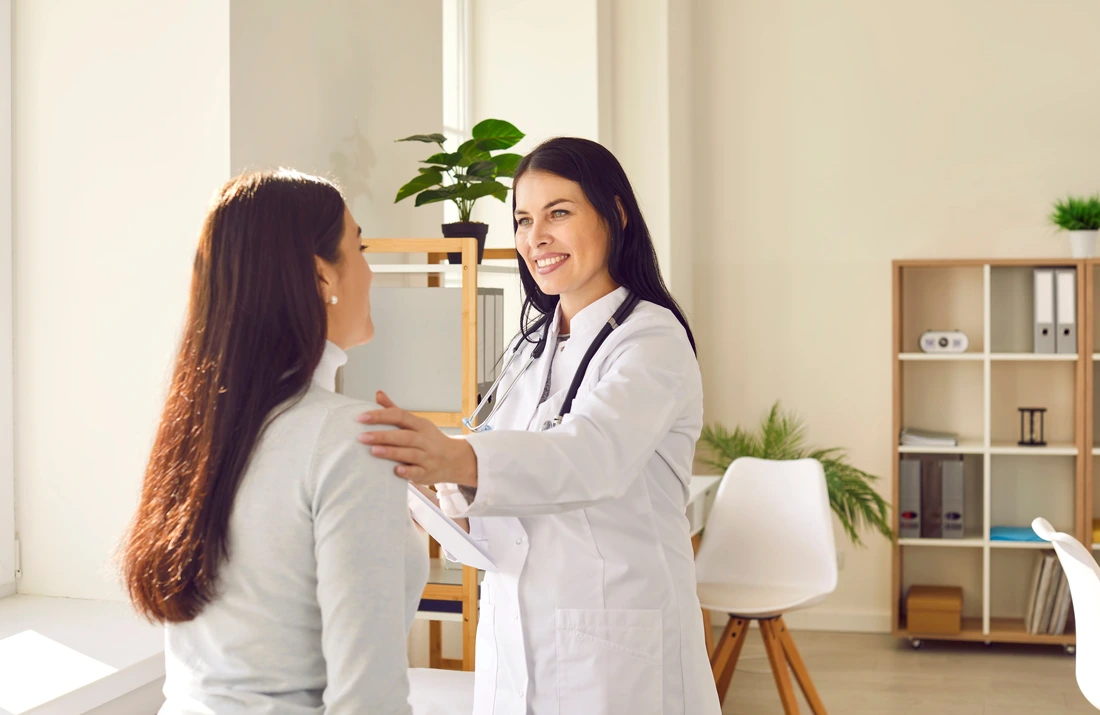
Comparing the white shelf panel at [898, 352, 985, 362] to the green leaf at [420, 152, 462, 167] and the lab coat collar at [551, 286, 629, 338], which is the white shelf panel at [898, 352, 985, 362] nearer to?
the green leaf at [420, 152, 462, 167]

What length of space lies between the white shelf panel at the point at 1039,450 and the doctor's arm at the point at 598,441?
3.58m

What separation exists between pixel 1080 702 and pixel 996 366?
1.60 meters

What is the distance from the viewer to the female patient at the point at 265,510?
3.17 feet

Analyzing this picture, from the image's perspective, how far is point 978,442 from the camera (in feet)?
15.6

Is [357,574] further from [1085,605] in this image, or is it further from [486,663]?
[1085,605]

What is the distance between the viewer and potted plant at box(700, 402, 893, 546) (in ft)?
14.6

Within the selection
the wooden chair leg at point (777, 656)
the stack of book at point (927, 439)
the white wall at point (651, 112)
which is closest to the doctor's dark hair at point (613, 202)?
the wooden chair leg at point (777, 656)

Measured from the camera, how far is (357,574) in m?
0.96

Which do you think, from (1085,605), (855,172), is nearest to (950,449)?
(855,172)

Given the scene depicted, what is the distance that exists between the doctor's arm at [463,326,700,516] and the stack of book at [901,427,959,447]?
3.47 metres

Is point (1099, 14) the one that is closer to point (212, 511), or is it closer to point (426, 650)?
point (426, 650)

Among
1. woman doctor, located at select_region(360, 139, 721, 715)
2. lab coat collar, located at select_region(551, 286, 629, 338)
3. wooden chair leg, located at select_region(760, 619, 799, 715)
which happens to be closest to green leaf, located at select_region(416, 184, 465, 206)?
woman doctor, located at select_region(360, 139, 721, 715)

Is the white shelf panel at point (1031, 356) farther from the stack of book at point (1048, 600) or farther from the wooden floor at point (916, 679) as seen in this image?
the wooden floor at point (916, 679)

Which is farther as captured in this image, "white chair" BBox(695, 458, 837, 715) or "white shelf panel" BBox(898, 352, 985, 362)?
"white shelf panel" BBox(898, 352, 985, 362)
